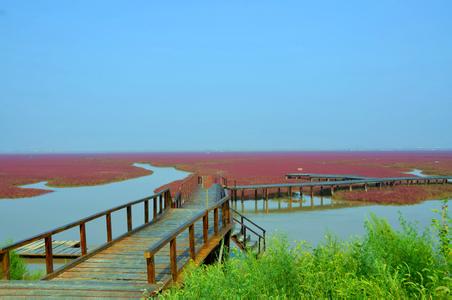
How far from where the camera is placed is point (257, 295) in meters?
4.66

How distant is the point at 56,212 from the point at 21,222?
3457 millimetres

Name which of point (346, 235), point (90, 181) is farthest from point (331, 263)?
point (90, 181)

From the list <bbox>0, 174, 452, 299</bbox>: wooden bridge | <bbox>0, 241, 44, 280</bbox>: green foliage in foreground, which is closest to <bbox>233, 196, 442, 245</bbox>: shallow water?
<bbox>0, 174, 452, 299</bbox>: wooden bridge

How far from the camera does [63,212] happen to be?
85.9 ft

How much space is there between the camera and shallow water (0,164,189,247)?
773 inches

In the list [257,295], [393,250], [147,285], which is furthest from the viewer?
[393,250]

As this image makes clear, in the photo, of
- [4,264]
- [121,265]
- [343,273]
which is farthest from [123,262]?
[343,273]

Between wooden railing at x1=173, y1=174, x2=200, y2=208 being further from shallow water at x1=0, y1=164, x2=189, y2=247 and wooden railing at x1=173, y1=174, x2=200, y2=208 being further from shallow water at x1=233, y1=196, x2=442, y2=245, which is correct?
shallow water at x1=233, y1=196, x2=442, y2=245

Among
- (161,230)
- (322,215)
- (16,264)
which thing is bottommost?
(322,215)

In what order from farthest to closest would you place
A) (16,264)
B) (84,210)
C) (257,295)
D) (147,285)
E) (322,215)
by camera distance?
(84,210)
(322,215)
(16,264)
(147,285)
(257,295)

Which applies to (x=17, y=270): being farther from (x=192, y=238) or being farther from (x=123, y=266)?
(x=192, y=238)

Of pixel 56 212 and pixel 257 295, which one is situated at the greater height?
pixel 257 295

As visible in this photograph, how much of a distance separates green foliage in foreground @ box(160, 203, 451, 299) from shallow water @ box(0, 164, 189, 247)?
13.2m

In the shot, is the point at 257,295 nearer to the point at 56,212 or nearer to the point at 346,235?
the point at 346,235
